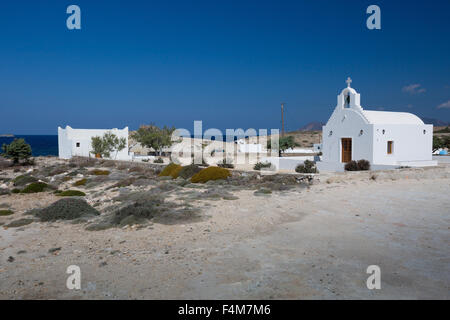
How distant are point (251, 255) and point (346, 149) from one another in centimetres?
1903

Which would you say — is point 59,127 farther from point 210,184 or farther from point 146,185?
point 210,184

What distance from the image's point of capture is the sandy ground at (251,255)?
5.50 meters

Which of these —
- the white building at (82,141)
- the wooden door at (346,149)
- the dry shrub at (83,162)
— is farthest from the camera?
the white building at (82,141)

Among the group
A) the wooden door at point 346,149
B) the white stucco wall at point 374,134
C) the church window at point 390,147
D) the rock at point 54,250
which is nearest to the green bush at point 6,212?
the rock at point 54,250

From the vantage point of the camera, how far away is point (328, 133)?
998 inches

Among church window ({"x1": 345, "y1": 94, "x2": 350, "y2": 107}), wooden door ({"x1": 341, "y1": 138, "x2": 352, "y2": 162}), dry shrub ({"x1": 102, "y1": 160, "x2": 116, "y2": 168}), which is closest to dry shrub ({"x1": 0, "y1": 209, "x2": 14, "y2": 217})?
dry shrub ({"x1": 102, "y1": 160, "x2": 116, "y2": 168})

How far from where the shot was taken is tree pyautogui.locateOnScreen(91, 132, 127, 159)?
125ft

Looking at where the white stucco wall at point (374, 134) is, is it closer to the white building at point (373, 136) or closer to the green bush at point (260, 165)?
the white building at point (373, 136)

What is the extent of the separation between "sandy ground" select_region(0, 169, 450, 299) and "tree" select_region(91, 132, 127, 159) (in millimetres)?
28849

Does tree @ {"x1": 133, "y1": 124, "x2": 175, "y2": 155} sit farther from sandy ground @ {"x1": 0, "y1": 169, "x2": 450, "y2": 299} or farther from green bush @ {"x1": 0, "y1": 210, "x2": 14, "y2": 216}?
sandy ground @ {"x1": 0, "y1": 169, "x2": 450, "y2": 299}

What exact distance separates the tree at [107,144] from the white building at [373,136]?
24.9m
